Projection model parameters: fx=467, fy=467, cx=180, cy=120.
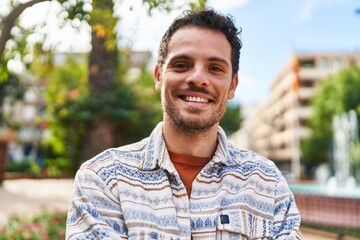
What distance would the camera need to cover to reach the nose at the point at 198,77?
187cm

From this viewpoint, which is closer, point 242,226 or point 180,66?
point 242,226

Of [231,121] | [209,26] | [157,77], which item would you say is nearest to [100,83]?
[157,77]

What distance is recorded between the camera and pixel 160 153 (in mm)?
1887

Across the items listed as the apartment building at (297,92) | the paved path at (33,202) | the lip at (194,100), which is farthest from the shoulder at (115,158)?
the apartment building at (297,92)

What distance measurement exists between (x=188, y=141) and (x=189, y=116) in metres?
0.12

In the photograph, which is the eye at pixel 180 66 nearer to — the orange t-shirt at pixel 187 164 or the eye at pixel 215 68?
the eye at pixel 215 68

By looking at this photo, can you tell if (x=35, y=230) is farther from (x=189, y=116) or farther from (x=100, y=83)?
(x=189, y=116)

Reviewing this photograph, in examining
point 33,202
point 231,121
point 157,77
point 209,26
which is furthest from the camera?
point 231,121

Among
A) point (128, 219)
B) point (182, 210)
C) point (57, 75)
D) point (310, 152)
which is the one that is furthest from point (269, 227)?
point (310, 152)

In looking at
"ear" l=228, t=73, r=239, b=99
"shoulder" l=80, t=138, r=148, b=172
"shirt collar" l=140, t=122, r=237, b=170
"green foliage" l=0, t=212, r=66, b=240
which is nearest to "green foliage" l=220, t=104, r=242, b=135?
"green foliage" l=0, t=212, r=66, b=240

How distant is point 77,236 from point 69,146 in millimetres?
11149

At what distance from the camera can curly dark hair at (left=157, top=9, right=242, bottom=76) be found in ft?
6.54

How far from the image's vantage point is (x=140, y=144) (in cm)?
203

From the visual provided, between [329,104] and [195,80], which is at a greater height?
[329,104]
